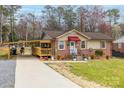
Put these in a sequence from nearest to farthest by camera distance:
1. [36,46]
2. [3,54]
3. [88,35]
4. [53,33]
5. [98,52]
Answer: [3,54], [36,46], [53,33], [88,35], [98,52]

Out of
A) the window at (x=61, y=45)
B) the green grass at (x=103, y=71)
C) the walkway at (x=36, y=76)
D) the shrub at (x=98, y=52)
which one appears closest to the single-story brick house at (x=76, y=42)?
the window at (x=61, y=45)

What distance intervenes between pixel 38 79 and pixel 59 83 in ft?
3.01

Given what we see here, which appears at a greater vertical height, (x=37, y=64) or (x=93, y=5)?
(x=93, y=5)

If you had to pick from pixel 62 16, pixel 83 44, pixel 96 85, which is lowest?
pixel 96 85

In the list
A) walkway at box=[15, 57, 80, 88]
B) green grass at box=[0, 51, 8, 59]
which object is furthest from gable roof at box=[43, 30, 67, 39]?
green grass at box=[0, 51, 8, 59]

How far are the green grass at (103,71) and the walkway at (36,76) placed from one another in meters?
0.85

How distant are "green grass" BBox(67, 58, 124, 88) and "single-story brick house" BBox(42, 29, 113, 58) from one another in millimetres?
653

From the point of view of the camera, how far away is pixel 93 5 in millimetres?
11195

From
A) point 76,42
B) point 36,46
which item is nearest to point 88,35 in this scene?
point 76,42

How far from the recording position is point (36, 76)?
11.3 meters

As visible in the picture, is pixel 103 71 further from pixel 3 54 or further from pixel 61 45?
pixel 3 54

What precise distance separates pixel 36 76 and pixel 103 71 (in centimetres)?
221
